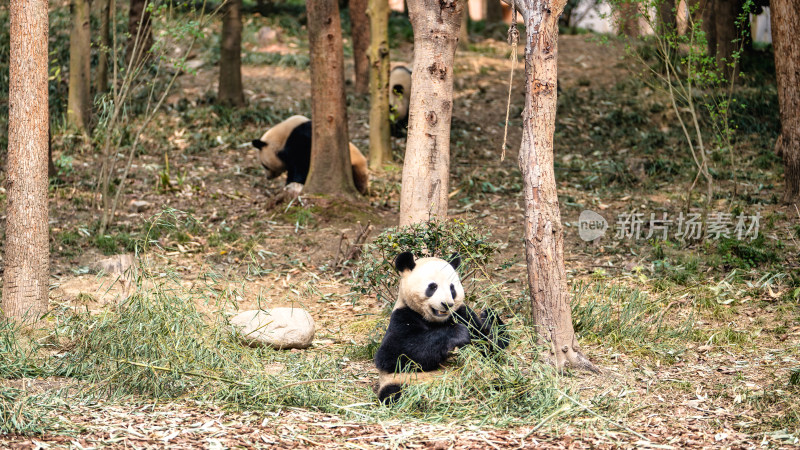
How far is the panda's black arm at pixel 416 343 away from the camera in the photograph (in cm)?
468

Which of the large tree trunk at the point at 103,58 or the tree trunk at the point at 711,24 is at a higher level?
the tree trunk at the point at 711,24

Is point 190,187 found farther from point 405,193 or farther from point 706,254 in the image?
Answer: point 706,254

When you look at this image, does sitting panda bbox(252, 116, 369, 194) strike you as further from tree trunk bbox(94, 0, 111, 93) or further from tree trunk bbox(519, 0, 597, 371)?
tree trunk bbox(519, 0, 597, 371)

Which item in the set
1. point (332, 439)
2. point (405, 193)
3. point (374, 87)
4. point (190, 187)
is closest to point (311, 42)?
point (374, 87)

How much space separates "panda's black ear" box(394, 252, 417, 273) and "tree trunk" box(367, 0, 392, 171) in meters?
6.33

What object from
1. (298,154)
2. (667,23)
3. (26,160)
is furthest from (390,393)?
(298,154)

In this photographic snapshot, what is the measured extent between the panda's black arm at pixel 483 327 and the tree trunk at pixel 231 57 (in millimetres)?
8954

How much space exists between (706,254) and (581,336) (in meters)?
2.61

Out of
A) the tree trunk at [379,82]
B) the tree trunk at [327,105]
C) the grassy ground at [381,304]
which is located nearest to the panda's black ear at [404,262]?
the grassy ground at [381,304]

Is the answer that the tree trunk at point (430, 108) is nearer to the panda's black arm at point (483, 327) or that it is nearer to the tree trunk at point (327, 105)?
the panda's black arm at point (483, 327)

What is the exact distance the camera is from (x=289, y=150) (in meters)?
10.3

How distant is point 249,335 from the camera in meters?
5.77

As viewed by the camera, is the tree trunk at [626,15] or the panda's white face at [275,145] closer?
the tree trunk at [626,15]

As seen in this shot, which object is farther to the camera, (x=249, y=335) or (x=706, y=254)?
(x=706, y=254)
